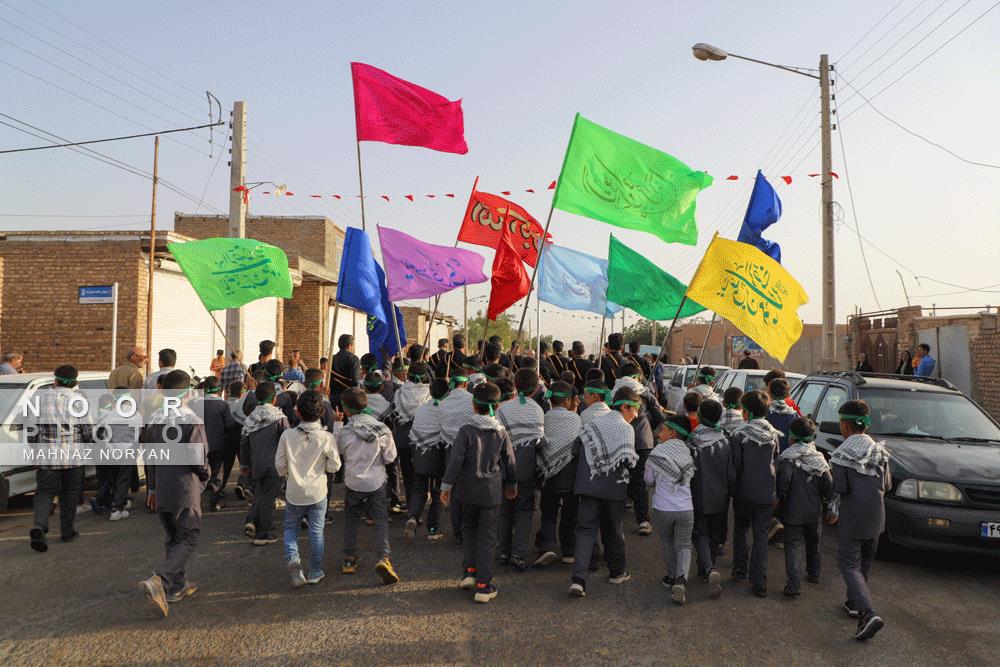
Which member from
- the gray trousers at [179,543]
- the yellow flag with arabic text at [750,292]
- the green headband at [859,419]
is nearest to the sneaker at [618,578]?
the green headband at [859,419]

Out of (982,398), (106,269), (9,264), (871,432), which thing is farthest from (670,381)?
(9,264)

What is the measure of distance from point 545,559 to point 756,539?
1724mm

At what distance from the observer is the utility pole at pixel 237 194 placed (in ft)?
41.9

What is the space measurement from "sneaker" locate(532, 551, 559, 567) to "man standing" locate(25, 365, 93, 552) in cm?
436

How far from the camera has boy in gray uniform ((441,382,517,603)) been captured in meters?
5.21

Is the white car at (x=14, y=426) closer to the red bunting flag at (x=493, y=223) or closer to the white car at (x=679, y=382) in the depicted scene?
the red bunting flag at (x=493, y=223)

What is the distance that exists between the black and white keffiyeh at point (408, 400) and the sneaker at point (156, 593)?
2986 millimetres

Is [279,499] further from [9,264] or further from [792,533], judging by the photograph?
[9,264]

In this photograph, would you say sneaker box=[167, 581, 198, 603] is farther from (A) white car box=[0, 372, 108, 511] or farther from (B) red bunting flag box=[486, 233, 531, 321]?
(B) red bunting flag box=[486, 233, 531, 321]

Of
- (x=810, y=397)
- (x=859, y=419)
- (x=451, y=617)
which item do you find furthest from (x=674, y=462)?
(x=810, y=397)

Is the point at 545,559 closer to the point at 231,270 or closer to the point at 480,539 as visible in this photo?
the point at 480,539

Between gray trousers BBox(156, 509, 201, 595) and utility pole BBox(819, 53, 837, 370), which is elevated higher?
utility pole BBox(819, 53, 837, 370)

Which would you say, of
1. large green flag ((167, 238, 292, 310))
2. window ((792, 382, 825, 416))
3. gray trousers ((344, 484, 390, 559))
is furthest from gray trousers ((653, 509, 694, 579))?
large green flag ((167, 238, 292, 310))

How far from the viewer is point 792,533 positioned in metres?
5.44
